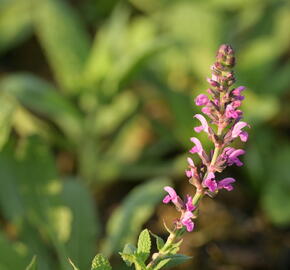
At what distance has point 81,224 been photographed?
130 inches

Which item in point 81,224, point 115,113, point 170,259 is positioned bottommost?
point 170,259

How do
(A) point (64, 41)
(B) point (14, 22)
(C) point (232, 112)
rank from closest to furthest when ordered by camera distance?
(C) point (232, 112)
(A) point (64, 41)
(B) point (14, 22)

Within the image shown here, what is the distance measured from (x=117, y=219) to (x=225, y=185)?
1.50 metres

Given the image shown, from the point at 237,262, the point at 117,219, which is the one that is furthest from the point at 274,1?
the point at 117,219

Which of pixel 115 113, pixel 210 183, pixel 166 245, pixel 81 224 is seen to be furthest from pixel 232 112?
pixel 115 113

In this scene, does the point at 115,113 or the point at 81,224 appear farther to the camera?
the point at 115,113

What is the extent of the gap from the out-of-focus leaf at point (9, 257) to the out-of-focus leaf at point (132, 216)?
0.42 m

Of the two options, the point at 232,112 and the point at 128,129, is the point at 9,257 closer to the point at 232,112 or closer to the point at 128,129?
the point at 232,112

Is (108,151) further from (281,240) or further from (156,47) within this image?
(281,240)

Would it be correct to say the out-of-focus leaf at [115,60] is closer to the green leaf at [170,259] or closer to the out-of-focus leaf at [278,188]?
the out-of-focus leaf at [278,188]

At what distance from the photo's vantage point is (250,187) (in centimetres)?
428

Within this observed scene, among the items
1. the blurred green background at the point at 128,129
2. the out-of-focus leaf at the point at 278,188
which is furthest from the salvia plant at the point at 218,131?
the out-of-focus leaf at the point at 278,188

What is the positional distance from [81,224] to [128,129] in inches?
49.4

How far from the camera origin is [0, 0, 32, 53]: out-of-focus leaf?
4973 millimetres
